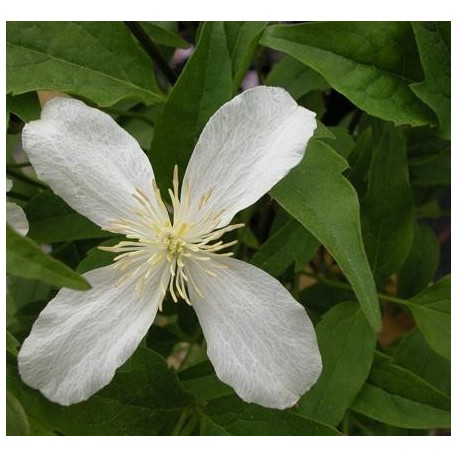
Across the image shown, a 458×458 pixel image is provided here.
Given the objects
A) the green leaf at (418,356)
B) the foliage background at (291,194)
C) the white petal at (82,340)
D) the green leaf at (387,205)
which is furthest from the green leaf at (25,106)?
the green leaf at (418,356)

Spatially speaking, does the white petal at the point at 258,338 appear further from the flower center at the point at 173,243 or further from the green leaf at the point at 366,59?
the green leaf at the point at 366,59

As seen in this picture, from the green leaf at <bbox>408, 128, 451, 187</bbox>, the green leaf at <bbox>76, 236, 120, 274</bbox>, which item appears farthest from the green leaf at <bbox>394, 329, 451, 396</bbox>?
the green leaf at <bbox>76, 236, 120, 274</bbox>

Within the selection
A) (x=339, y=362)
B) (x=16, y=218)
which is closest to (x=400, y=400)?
(x=339, y=362)

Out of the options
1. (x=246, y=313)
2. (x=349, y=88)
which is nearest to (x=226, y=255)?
(x=246, y=313)

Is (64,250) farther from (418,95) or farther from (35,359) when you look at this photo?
(418,95)

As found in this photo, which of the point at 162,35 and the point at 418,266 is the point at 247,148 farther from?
the point at 418,266

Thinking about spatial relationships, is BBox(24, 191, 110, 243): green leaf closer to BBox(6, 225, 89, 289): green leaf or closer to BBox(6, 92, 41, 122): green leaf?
BBox(6, 92, 41, 122): green leaf
